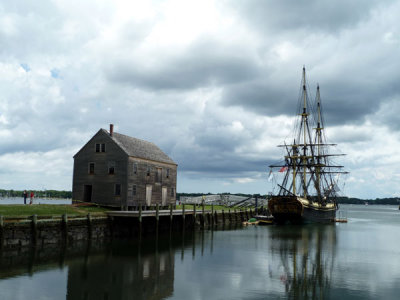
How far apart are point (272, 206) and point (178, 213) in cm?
2719

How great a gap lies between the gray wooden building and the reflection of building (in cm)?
1441

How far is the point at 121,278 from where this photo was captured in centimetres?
2227

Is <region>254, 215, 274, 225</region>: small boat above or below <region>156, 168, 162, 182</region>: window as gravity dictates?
below

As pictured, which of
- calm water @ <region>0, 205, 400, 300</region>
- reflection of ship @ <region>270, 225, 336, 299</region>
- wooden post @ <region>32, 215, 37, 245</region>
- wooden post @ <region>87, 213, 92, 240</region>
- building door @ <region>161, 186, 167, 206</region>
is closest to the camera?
calm water @ <region>0, 205, 400, 300</region>

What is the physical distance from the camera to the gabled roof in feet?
147

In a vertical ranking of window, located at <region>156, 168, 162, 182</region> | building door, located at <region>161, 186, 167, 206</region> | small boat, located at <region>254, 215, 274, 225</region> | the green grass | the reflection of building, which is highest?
window, located at <region>156, 168, 162, 182</region>

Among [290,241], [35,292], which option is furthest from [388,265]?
[35,292]

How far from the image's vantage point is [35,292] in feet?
61.6

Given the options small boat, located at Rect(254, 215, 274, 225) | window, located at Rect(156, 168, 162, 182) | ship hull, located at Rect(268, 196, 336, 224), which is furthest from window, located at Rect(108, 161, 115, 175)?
ship hull, located at Rect(268, 196, 336, 224)

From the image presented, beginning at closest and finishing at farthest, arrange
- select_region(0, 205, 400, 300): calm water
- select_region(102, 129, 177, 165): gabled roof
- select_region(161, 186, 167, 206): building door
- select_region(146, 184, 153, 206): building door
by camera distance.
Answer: select_region(0, 205, 400, 300): calm water
select_region(102, 129, 177, 165): gabled roof
select_region(146, 184, 153, 206): building door
select_region(161, 186, 167, 206): building door

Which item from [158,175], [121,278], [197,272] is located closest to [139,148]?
[158,175]

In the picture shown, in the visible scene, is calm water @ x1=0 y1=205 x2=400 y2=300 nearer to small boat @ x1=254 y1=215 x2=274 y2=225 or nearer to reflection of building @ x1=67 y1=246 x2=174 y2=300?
reflection of building @ x1=67 y1=246 x2=174 y2=300

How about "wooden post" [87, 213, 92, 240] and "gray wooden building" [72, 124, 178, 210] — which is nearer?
"wooden post" [87, 213, 92, 240]

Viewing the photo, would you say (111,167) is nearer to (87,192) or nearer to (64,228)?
(87,192)
